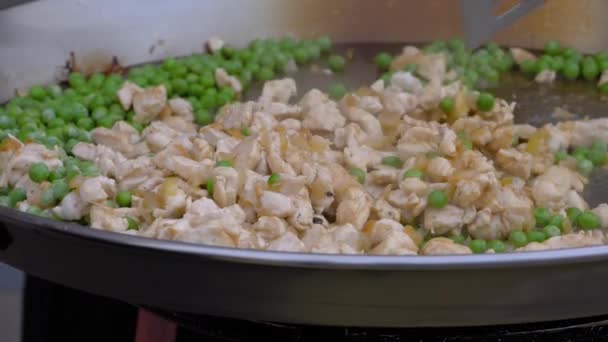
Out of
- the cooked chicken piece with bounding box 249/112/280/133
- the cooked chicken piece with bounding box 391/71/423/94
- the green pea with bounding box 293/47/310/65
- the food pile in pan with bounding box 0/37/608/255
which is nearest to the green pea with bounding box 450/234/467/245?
the food pile in pan with bounding box 0/37/608/255

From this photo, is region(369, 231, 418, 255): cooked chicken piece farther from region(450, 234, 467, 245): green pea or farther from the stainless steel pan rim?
the stainless steel pan rim

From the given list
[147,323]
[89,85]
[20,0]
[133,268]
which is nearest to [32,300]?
[147,323]

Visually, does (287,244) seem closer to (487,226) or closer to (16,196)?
(487,226)

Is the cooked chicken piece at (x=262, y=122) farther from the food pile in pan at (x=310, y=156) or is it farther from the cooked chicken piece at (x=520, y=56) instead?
the cooked chicken piece at (x=520, y=56)

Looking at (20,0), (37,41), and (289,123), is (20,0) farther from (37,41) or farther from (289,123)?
(289,123)

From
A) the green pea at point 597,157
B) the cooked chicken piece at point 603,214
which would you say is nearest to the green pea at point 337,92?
the green pea at point 597,157

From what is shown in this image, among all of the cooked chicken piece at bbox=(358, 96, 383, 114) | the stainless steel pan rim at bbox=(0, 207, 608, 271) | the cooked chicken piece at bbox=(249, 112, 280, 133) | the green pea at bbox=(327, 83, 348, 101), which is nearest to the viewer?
the stainless steel pan rim at bbox=(0, 207, 608, 271)
